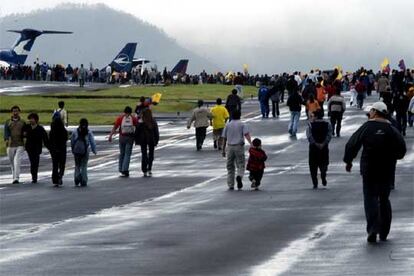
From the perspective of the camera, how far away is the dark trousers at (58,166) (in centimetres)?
2991

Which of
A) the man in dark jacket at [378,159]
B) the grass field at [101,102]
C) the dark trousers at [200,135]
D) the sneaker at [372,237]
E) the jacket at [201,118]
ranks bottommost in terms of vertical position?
the grass field at [101,102]

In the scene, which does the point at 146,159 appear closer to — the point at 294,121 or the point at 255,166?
the point at 255,166

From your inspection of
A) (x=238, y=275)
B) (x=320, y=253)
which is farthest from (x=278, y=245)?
(x=238, y=275)

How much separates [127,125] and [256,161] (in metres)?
5.55

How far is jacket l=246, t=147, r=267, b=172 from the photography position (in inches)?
1084

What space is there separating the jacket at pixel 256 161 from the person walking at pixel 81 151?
399cm

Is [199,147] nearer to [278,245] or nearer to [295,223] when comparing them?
[295,223]

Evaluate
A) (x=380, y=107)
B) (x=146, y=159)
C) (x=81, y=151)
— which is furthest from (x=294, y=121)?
(x=380, y=107)

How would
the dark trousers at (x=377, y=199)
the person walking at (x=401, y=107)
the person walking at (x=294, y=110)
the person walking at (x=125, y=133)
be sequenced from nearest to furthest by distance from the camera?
1. the dark trousers at (x=377, y=199)
2. the person walking at (x=125, y=133)
3. the person walking at (x=401, y=107)
4. the person walking at (x=294, y=110)

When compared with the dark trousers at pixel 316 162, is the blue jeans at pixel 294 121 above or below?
below

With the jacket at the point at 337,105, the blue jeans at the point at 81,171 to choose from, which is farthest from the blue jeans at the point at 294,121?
the blue jeans at the point at 81,171

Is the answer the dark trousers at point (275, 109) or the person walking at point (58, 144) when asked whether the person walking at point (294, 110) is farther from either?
the person walking at point (58, 144)

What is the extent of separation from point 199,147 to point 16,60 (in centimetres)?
9524

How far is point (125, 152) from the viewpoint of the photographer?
3191 cm
